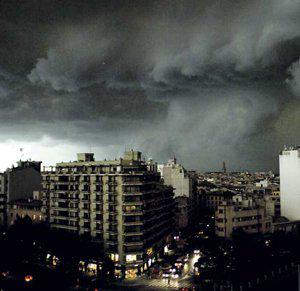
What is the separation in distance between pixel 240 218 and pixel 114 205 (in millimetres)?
25919

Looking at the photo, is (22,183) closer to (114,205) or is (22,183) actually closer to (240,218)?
(114,205)

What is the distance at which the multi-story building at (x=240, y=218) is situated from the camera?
76562 mm

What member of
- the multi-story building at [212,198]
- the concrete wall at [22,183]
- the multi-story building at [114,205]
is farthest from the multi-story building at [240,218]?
the concrete wall at [22,183]

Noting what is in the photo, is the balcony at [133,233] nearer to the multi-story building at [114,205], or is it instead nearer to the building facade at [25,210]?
the multi-story building at [114,205]

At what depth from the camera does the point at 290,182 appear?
95625mm

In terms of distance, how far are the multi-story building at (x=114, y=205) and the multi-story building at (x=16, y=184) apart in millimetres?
21883

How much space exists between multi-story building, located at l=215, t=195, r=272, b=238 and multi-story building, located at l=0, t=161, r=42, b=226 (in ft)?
172

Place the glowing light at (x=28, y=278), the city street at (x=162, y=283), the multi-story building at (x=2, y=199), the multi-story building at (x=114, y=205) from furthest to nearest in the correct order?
1. the multi-story building at (x=2, y=199)
2. the multi-story building at (x=114, y=205)
3. the glowing light at (x=28, y=278)
4. the city street at (x=162, y=283)

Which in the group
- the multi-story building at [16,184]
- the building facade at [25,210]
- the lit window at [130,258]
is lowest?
the lit window at [130,258]

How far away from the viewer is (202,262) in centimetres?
6519

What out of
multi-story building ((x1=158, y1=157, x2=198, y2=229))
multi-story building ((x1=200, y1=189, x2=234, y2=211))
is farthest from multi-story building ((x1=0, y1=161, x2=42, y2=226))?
multi-story building ((x1=200, y1=189, x2=234, y2=211))

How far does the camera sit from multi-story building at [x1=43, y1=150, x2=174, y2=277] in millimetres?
67375

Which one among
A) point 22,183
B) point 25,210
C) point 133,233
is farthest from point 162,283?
point 22,183

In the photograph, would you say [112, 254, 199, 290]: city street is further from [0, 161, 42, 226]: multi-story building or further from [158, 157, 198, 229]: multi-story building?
[0, 161, 42, 226]: multi-story building
